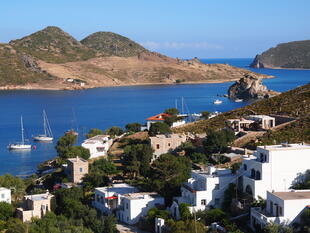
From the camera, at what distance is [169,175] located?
74.8 ft

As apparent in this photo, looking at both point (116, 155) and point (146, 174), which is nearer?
point (146, 174)

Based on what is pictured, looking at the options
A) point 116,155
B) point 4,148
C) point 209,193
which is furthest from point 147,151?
point 4,148

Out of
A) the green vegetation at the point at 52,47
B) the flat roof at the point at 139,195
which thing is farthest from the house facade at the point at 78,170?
the green vegetation at the point at 52,47

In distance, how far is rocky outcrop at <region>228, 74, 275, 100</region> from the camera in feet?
309

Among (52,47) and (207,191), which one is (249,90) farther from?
(52,47)

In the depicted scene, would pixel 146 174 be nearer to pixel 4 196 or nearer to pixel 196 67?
pixel 4 196

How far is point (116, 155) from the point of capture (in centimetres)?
3098

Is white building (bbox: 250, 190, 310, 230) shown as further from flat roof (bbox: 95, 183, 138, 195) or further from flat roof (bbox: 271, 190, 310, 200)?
flat roof (bbox: 95, 183, 138, 195)

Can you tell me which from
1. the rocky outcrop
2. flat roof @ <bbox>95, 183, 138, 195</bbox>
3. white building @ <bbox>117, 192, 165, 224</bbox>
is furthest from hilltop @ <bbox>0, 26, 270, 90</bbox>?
white building @ <bbox>117, 192, 165, 224</bbox>

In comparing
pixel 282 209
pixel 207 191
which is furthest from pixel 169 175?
pixel 282 209

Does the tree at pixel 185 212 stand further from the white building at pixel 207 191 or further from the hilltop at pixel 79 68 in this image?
the hilltop at pixel 79 68

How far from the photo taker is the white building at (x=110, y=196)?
2169 cm

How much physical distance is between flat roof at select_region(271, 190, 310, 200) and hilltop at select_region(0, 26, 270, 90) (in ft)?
357

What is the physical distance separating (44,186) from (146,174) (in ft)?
18.7
